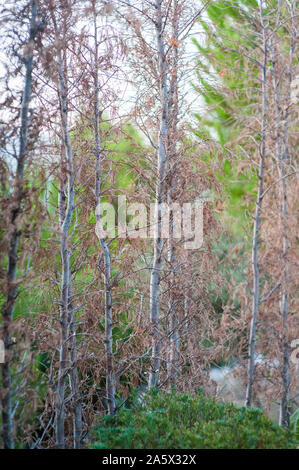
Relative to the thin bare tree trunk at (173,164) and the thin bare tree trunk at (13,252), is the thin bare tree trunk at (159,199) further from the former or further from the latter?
the thin bare tree trunk at (13,252)

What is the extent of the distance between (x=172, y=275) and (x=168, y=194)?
2.68 ft

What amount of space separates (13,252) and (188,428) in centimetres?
166

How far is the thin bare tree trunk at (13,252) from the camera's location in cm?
294

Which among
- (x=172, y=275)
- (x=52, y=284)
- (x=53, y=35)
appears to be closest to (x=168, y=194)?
(x=172, y=275)

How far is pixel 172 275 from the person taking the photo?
5082mm

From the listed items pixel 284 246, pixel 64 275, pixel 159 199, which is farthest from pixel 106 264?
pixel 284 246

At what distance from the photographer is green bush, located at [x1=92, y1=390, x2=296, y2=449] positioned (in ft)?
10.2

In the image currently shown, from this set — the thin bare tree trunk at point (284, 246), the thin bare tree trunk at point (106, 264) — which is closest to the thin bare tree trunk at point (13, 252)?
the thin bare tree trunk at point (106, 264)

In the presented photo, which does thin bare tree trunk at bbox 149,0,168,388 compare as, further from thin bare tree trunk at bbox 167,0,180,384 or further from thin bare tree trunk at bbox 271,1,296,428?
thin bare tree trunk at bbox 271,1,296,428

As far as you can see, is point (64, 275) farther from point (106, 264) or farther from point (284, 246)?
point (284, 246)

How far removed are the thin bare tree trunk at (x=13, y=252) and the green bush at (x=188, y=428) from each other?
1.83 feet

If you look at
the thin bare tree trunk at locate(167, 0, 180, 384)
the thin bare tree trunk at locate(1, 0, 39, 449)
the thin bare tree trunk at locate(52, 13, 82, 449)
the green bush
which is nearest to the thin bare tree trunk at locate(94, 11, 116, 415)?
the thin bare tree trunk at locate(52, 13, 82, 449)

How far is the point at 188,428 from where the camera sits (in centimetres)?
341

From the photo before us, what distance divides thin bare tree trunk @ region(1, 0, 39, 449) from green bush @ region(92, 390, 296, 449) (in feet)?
1.83
